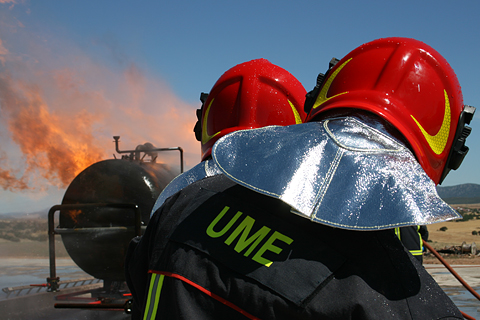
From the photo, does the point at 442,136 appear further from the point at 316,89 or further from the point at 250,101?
the point at 250,101

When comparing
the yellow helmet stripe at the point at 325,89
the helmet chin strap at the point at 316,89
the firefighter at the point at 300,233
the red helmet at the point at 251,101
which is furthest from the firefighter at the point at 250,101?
Answer: the firefighter at the point at 300,233

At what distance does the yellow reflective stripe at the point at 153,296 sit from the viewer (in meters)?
1.07

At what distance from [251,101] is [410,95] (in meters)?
1.75

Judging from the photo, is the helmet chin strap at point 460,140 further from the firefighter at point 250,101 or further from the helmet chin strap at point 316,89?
the firefighter at point 250,101

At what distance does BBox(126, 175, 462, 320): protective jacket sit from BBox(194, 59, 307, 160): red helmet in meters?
2.02

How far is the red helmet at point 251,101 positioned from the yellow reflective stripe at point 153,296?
1998 millimetres

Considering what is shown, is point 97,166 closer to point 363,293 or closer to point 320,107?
point 320,107

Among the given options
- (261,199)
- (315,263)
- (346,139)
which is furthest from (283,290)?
(346,139)

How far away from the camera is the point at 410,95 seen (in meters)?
1.49

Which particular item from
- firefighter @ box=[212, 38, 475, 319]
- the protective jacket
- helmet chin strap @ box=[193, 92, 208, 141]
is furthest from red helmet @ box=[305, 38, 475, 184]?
helmet chin strap @ box=[193, 92, 208, 141]

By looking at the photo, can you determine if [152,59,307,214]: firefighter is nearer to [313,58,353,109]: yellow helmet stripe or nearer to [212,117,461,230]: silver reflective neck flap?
[313,58,353,109]: yellow helmet stripe

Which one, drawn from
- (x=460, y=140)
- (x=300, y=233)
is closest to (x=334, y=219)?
(x=300, y=233)

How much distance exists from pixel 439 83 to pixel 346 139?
767 millimetres

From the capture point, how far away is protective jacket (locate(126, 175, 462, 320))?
0.86m
